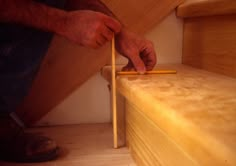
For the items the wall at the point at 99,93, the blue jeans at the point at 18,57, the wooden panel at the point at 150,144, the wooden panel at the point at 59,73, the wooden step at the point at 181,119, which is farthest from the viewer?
the wall at the point at 99,93

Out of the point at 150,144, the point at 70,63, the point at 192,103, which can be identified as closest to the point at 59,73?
the point at 70,63

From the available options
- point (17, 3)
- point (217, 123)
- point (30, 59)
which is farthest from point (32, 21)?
point (217, 123)

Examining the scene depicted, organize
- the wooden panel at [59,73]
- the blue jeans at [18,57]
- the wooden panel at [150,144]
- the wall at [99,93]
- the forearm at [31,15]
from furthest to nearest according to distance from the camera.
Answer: the wall at [99,93] → the wooden panel at [59,73] → the blue jeans at [18,57] → the forearm at [31,15] → the wooden panel at [150,144]

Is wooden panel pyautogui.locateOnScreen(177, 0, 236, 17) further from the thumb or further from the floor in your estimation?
the floor

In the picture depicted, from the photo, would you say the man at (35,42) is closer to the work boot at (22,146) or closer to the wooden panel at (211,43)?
the work boot at (22,146)

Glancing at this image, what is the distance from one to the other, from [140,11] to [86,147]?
0.55 m

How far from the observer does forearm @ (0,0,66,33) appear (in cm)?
76

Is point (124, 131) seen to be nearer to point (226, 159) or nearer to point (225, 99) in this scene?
point (225, 99)

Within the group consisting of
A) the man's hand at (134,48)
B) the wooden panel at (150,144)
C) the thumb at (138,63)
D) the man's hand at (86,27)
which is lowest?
the wooden panel at (150,144)

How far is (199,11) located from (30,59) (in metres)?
0.61

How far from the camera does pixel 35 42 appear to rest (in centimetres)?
93

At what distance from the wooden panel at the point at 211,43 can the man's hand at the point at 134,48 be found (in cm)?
24

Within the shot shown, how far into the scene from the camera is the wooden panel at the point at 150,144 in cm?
61

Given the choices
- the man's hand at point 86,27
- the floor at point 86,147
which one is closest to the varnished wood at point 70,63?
the floor at point 86,147
